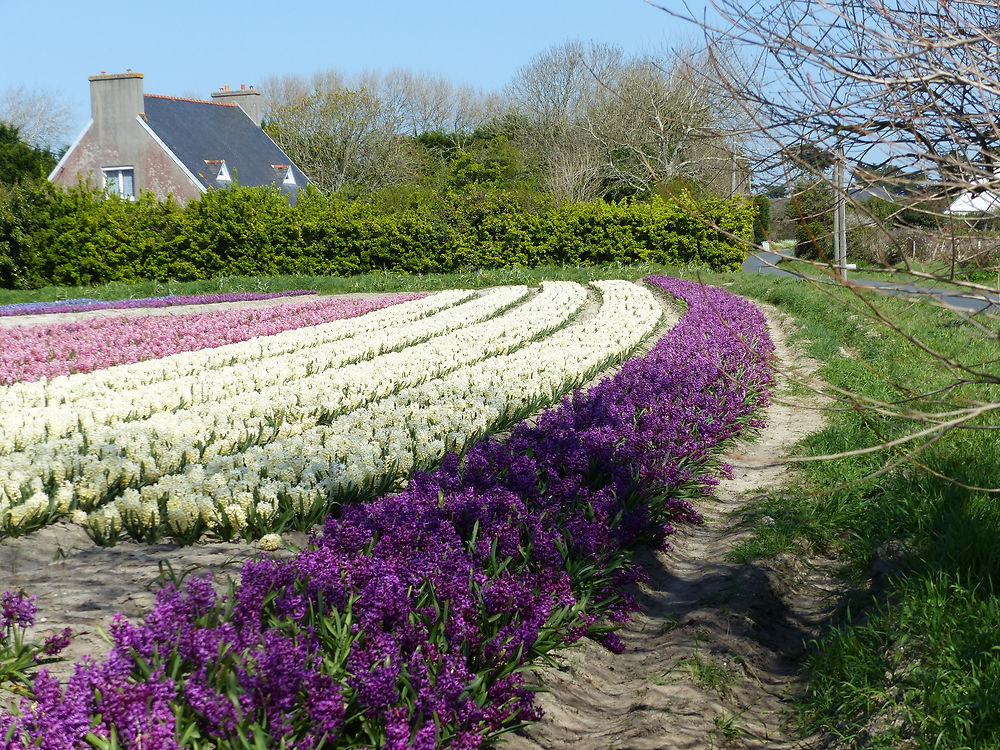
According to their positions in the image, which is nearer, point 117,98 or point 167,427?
point 167,427

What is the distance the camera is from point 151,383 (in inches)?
326

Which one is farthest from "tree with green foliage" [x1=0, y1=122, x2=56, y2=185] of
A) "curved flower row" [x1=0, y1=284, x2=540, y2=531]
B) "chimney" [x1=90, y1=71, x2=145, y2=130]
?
"curved flower row" [x1=0, y1=284, x2=540, y2=531]

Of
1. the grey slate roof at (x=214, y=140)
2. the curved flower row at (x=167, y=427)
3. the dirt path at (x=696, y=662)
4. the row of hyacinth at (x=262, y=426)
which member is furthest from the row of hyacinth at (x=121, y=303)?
the grey slate roof at (x=214, y=140)

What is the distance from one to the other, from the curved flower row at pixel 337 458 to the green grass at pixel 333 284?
12.1 metres

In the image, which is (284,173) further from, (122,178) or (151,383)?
(151,383)

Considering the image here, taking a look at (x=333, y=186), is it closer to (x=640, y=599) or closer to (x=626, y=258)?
(x=626, y=258)

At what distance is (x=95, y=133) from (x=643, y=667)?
130 ft

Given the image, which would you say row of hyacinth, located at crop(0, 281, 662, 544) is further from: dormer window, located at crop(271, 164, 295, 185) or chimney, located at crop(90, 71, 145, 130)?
dormer window, located at crop(271, 164, 295, 185)

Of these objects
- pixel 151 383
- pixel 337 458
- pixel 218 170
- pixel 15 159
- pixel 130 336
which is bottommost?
pixel 337 458

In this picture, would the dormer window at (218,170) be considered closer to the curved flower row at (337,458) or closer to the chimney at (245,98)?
the chimney at (245,98)

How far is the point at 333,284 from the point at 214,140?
73.2ft

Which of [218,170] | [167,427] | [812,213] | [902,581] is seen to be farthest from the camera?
[218,170]

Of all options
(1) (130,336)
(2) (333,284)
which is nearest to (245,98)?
(2) (333,284)

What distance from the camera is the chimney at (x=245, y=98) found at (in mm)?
43906
